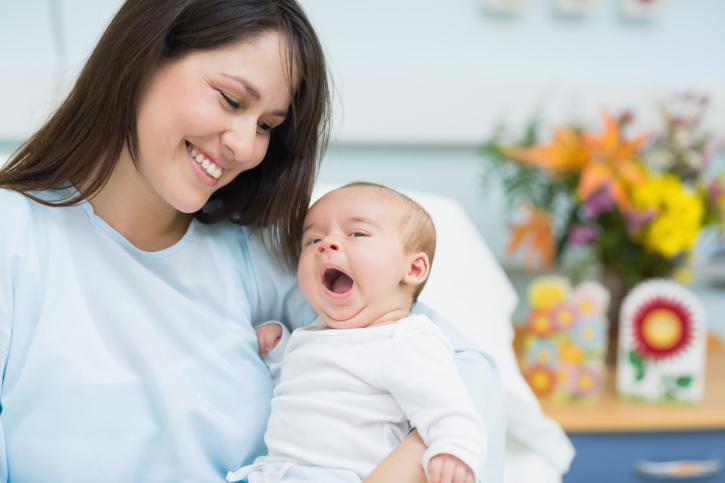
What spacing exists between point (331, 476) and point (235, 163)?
462 mm

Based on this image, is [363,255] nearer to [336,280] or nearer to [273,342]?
[336,280]

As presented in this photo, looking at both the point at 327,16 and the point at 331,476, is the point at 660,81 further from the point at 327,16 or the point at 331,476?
the point at 331,476

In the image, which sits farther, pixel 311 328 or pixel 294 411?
pixel 311 328

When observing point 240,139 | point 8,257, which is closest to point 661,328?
point 240,139

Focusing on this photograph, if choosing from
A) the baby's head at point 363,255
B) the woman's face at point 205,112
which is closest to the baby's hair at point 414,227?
the baby's head at point 363,255

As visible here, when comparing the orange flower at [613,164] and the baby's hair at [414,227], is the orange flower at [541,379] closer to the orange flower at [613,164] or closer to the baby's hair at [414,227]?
the orange flower at [613,164]

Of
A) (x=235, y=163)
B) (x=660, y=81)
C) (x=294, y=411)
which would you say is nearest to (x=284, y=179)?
(x=235, y=163)

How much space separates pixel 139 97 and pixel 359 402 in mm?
530

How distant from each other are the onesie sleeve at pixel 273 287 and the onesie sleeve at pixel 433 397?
0.86 ft

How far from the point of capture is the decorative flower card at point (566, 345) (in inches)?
74.8

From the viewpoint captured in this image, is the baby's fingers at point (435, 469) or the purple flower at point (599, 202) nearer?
the baby's fingers at point (435, 469)

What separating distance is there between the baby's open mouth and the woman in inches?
5.3

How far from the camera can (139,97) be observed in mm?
1134

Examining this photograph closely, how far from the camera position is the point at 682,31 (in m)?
2.33
